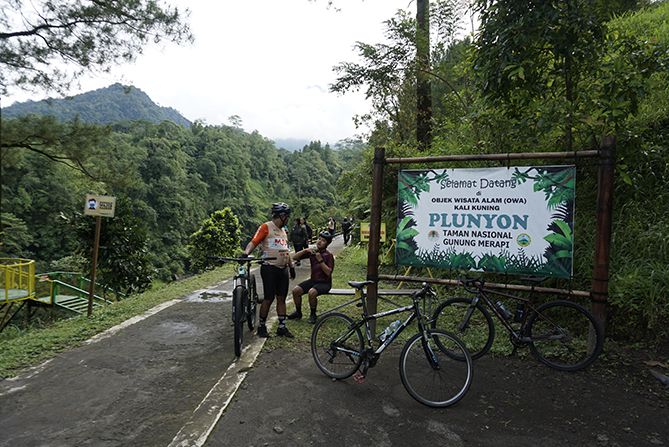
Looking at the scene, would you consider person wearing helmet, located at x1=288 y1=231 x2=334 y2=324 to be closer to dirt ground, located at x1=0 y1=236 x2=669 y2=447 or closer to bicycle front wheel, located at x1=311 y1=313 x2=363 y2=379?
dirt ground, located at x1=0 y1=236 x2=669 y2=447

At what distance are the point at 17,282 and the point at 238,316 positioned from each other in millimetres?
7722

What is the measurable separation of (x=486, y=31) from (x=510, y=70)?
62 centimetres

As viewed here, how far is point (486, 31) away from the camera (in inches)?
201

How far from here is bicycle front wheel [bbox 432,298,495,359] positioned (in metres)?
4.48

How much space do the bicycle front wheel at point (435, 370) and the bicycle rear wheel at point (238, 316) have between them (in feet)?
6.52

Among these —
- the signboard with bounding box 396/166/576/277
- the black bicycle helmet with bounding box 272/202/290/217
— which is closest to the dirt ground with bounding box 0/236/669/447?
the signboard with bounding box 396/166/576/277

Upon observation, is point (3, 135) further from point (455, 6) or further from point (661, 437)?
point (455, 6)

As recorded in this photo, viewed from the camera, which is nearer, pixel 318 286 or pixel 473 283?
pixel 473 283

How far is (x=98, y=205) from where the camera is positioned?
22.3ft

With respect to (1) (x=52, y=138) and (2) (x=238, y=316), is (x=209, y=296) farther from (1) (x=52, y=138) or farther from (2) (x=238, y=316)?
(1) (x=52, y=138)

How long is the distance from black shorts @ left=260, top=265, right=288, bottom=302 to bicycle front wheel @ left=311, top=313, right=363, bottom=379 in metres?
1.21

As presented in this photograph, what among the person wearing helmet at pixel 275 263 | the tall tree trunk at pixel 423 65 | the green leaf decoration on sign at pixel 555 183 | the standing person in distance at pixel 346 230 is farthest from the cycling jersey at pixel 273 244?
the standing person in distance at pixel 346 230

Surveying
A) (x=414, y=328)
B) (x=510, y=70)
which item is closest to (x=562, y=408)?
(x=414, y=328)

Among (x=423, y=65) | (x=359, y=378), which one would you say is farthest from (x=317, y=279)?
(x=423, y=65)
